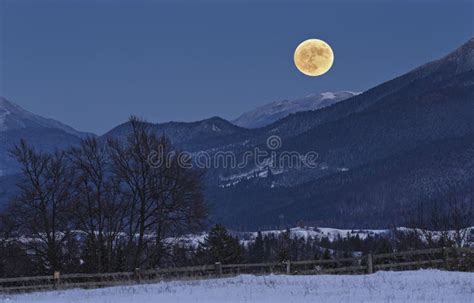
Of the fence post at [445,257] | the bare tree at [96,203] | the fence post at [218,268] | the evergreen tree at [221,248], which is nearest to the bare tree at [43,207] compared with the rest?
the bare tree at [96,203]

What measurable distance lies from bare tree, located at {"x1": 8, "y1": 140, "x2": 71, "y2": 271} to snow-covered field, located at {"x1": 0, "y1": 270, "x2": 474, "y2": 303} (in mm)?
12372

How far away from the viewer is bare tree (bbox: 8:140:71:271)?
3878 cm

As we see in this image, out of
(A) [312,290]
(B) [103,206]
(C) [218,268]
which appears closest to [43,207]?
(B) [103,206]

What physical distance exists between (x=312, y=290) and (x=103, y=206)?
20938 millimetres

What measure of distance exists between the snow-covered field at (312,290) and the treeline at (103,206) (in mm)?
11397

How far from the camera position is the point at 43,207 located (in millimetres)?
39312

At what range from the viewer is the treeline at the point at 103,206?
38.4 meters

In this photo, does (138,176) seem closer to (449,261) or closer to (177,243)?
(177,243)

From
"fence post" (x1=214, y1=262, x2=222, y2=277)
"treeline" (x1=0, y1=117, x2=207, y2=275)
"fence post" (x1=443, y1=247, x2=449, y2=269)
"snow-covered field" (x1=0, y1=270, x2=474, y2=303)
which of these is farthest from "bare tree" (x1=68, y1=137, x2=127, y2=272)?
"fence post" (x1=443, y1=247, x2=449, y2=269)

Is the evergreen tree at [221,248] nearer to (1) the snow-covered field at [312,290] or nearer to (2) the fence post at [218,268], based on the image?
(2) the fence post at [218,268]

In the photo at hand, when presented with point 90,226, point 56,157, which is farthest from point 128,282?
point 56,157

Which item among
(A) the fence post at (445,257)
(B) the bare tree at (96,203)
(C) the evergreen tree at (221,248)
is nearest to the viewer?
(A) the fence post at (445,257)

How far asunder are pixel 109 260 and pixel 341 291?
2191 cm

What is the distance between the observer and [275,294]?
20516 mm
